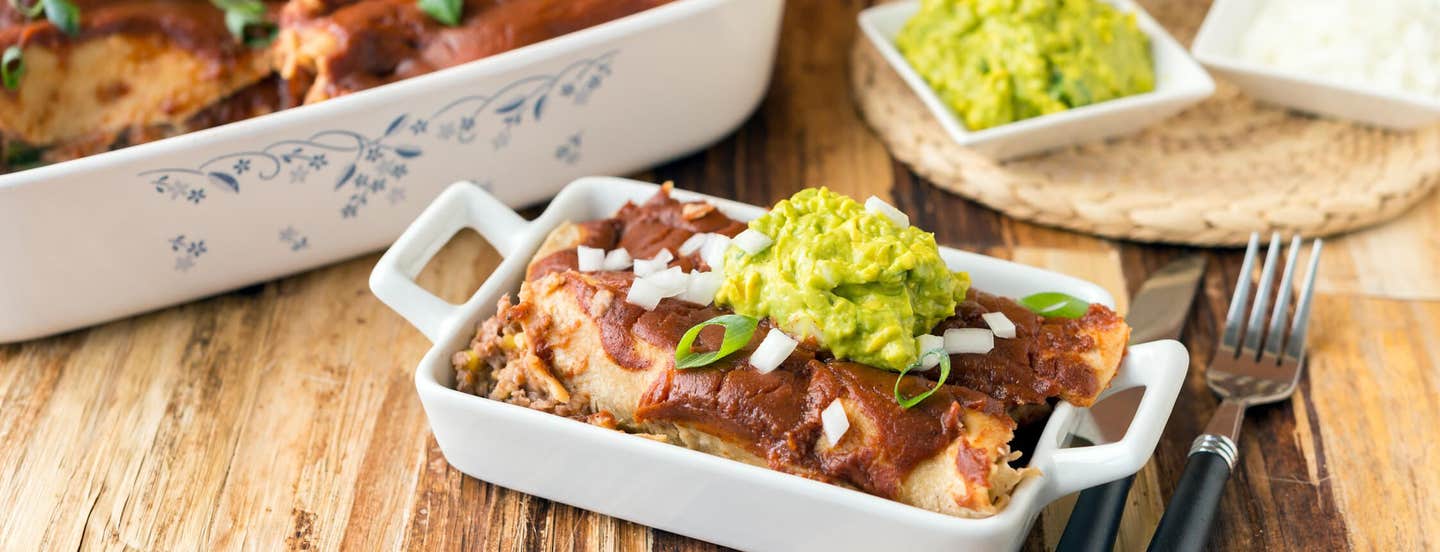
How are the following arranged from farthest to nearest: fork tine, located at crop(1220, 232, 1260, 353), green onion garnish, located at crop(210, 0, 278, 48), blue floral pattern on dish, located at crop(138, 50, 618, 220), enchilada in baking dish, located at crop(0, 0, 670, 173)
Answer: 1. green onion garnish, located at crop(210, 0, 278, 48)
2. enchilada in baking dish, located at crop(0, 0, 670, 173)
3. fork tine, located at crop(1220, 232, 1260, 353)
4. blue floral pattern on dish, located at crop(138, 50, 618, 220)

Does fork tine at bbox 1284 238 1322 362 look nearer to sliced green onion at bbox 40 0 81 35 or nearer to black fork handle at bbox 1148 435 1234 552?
black fork handle at bbox 1148 435 1234 552

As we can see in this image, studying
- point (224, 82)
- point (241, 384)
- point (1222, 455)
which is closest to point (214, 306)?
point (241, 384)

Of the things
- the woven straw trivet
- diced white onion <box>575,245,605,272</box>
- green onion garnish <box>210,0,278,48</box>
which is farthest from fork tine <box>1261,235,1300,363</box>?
green onion garnish <box>210,0,278,48</box>

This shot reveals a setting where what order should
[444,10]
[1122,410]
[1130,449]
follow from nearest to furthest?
[1130,449] < [1122,410] < [444,10]

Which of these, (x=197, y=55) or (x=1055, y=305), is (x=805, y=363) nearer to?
(x=1055, y=305)

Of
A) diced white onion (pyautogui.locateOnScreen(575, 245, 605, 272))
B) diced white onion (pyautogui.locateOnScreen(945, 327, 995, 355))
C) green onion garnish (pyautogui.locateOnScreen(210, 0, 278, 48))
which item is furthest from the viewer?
green onion garnish (pyautogui.locateOnScreen(210, 0, 278, 48))

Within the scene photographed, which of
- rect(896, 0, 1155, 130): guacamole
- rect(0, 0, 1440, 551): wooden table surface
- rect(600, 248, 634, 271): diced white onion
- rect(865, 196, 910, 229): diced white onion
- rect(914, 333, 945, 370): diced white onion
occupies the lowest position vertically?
rect(0, 0, 1440, 551): wooden table surface

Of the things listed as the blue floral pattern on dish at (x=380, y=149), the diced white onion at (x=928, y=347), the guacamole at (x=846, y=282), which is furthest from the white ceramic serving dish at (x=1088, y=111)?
the diced white onion at (x=928, y=347)

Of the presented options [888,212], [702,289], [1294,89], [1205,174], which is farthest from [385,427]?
[1294,89]
